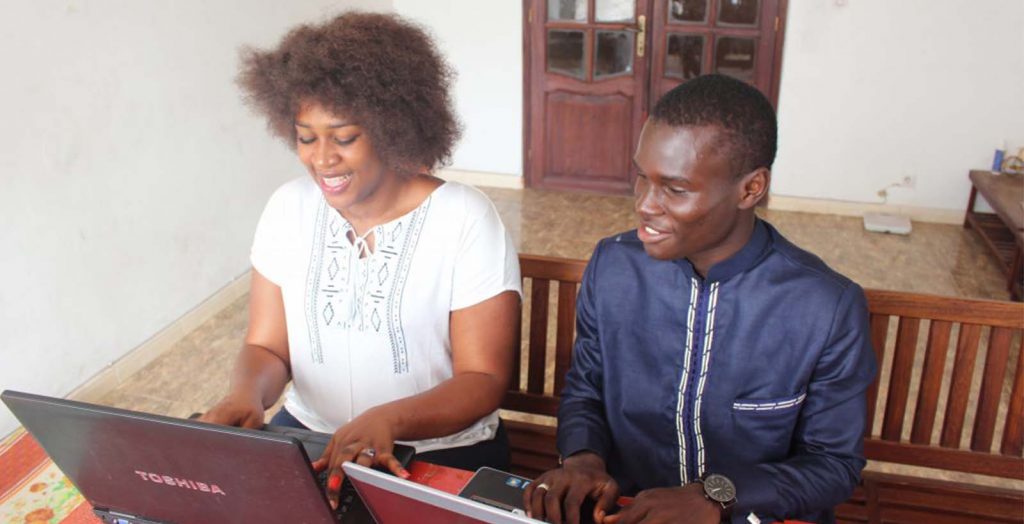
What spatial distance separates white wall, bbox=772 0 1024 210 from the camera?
4547mm

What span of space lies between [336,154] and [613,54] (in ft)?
12.7

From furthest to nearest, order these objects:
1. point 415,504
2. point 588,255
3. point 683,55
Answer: point 683,55 < point 588,255 < point 415,504

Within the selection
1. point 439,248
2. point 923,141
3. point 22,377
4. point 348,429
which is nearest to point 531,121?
point 923,141

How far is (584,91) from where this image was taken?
5320 mm

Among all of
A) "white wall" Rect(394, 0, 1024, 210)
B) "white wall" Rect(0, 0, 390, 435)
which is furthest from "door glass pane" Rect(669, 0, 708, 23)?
"white wall" Rect(0, 0, 390, 435)

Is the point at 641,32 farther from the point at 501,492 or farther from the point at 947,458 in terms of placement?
the point at 501,492

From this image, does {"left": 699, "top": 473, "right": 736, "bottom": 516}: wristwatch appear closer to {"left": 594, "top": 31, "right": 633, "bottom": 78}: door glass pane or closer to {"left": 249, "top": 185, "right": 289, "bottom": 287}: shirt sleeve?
{"left": 249, "top": 185, "right": 289, "bottom": 287}: shirt sleeve

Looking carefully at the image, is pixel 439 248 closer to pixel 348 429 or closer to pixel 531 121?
pixel 348 429

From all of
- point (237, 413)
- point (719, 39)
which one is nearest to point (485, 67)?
point (719, 39)

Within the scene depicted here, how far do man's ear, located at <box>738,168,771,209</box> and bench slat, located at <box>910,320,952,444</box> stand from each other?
0.67 m

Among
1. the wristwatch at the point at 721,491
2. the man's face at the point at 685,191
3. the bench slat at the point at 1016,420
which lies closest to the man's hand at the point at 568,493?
the wristwatch at the point at 721,491

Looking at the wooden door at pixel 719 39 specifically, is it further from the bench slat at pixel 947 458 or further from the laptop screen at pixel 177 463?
the laptop screen at pixel 177 463

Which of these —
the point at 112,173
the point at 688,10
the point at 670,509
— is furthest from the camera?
the point at 688,10

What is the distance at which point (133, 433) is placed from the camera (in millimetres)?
1011
